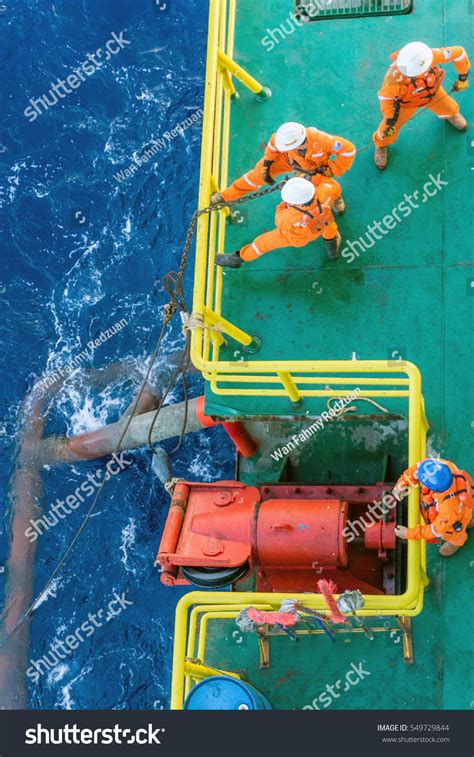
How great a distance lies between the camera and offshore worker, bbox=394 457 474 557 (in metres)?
9.21

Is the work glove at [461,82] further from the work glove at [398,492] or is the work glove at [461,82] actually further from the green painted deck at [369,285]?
the work glove at [398,492]

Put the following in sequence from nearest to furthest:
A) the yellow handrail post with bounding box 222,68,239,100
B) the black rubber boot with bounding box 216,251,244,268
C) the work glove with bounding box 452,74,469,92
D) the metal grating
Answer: the work glove with bounding box 452,74,469,92
the black rubber boot with bounding box 216,251,244,268
the yellow handrail post with bounding box 222,68,239,100
the metal grating

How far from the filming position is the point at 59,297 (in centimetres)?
1720

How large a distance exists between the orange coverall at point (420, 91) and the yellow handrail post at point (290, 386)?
10.2ft

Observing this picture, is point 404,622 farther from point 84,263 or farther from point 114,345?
point 84,263

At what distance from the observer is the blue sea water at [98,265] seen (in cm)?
1528

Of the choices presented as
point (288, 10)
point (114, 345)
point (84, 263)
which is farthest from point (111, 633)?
point (288, 10)

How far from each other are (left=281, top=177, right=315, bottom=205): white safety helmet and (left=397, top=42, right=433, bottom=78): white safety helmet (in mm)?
1639

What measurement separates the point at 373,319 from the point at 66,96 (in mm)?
9933

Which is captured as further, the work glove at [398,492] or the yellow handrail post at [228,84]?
the yellow handrail post at [228,84]

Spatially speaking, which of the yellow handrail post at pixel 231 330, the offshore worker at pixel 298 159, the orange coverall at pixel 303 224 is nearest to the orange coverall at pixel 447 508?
the yellow handrail post at pixel 231 330

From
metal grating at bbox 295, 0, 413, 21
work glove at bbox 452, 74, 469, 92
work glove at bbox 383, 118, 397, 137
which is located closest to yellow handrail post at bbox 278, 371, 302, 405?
work glove at bbox 383, 118, 397, 137

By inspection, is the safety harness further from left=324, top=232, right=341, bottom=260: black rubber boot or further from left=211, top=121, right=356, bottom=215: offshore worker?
left=324, top=232, right=341, bottom=260: black rubber boot

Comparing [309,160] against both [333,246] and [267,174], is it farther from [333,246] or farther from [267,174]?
[333,246]
